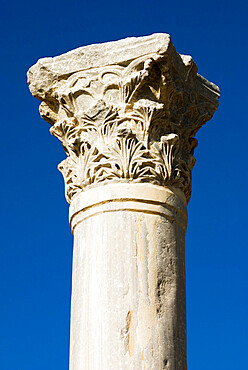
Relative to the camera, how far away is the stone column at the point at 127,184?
312 inches

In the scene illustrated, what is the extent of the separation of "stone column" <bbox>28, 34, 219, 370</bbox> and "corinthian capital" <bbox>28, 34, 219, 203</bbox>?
0.5 inches

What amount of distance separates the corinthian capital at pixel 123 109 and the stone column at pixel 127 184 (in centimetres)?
1

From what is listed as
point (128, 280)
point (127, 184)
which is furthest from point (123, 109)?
point (128, 280)

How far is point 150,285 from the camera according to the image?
8.11 meters

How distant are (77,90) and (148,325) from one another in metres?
3.27

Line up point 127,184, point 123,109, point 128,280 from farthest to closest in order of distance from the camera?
point 123,109, point 127,184, point 128,280

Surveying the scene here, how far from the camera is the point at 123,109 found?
29.7 feet

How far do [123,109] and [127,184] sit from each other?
3.35 feet

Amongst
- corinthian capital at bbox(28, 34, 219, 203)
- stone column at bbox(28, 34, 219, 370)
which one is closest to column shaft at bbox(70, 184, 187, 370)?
stone column at bbox(28, 34, 219, 370)

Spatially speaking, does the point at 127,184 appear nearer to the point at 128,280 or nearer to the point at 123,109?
the point at 123,109

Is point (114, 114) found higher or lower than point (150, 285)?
higher

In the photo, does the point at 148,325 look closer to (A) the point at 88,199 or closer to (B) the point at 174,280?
(B) the point at 174,280

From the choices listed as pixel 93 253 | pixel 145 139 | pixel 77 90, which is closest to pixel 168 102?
pixel 145 139

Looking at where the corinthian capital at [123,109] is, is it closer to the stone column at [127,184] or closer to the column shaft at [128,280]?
the stone column at [127,184]
